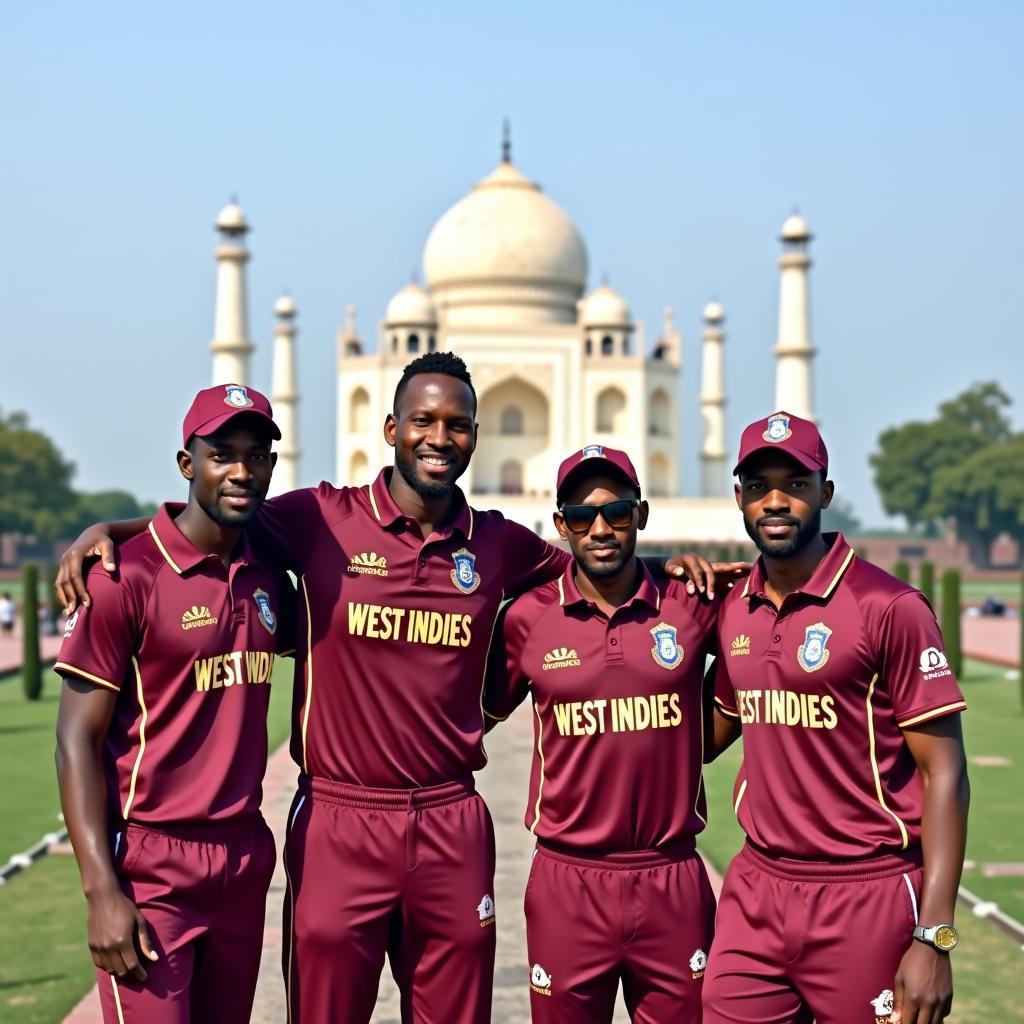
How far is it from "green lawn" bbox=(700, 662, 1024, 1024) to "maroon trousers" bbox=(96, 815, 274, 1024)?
2483 millimetres

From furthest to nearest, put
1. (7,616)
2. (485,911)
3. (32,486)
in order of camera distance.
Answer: (32,486) < (7,616) < (485,911)

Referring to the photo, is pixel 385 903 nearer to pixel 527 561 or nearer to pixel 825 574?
pixel 527 561

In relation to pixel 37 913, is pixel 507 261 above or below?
above

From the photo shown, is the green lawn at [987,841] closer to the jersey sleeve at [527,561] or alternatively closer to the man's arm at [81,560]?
the jersey sleeve at [527,561]

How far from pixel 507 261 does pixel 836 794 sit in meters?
38.2

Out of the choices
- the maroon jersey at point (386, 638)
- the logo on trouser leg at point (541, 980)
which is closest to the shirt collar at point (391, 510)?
the maroon jersey at point (386, 638)

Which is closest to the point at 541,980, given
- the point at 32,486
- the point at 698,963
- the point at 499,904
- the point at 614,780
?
the point at 698,963

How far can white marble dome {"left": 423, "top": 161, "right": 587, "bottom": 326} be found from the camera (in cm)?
4100

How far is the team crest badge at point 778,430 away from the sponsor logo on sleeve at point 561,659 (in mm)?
636

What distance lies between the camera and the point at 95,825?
3.27 m

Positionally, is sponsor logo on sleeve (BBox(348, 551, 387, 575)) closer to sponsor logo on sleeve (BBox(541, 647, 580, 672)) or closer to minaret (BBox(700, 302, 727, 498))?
sponsor logo on sleeve (BBox(541, 647, 580, 672))

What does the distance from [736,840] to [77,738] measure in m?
4.85

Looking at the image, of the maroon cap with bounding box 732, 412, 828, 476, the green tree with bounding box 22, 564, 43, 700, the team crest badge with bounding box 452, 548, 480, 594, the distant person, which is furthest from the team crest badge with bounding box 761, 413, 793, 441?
the distant person

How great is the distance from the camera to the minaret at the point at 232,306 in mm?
37312
